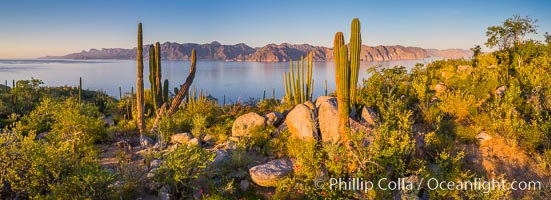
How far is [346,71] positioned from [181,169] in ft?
14.8

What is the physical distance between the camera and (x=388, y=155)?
5957 mm

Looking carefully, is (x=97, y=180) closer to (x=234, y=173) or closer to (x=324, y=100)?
(x=234, y=173)

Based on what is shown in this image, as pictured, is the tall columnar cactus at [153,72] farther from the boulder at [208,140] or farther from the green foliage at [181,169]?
the green foliage at [181,169]

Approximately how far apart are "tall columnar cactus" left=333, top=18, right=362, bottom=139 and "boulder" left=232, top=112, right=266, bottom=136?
2546 mm

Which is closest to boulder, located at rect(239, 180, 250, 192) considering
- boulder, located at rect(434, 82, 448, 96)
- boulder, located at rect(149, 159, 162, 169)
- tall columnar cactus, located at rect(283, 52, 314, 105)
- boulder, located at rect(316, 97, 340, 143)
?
boulder, located at rect(149, 159, 162, 169)

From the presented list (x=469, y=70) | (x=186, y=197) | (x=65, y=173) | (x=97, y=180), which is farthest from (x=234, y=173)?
(x=469, y=70)

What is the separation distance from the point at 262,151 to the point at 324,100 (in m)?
2.24

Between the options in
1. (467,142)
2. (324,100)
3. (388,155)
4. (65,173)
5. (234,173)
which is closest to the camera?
(65,173)

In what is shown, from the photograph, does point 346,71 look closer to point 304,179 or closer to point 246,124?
point 304,179

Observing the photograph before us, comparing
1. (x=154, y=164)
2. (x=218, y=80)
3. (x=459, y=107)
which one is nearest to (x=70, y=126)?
(x=154, y=164)

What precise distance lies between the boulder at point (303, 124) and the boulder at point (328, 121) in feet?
0.74

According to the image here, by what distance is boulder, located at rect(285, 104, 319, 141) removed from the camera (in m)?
7.69

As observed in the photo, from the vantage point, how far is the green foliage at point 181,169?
552cm

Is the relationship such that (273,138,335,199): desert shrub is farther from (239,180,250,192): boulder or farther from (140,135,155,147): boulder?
(140,135,155,147): boulder
